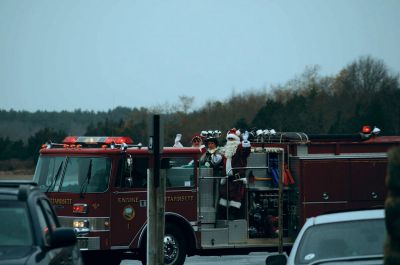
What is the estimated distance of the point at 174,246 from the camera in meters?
19.2

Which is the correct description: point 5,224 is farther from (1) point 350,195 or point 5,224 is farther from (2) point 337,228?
(1) point 350,195

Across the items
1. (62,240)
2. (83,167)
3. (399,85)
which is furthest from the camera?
(399,85)

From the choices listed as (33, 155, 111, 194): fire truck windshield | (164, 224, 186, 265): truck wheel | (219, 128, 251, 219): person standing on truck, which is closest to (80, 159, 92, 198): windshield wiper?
(33, 155, 111, 194): fire truck windshield

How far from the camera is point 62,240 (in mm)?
9398

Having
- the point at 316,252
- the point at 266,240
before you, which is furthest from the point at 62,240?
the point at 266,240

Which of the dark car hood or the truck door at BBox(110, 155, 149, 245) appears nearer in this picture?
the dark car hood

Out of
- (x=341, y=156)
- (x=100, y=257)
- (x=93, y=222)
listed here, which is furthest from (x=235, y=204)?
(x=93, y=222)

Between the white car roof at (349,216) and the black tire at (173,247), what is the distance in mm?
8932

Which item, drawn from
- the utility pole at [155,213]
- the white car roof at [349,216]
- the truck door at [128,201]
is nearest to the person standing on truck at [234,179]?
the truck door at [128,201]

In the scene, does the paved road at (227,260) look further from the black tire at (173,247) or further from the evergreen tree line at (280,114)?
the evergreen tree line at (280,114)

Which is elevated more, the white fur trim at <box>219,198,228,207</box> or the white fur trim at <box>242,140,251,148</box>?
the white fur trim at <box>242,140,251,148</box>

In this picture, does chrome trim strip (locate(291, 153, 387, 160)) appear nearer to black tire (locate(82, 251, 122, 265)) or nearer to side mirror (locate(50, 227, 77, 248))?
black tire (locate(82, 251, 122, 265))

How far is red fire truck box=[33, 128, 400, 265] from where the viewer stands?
18.8m

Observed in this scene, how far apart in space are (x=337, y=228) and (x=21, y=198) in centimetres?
309
